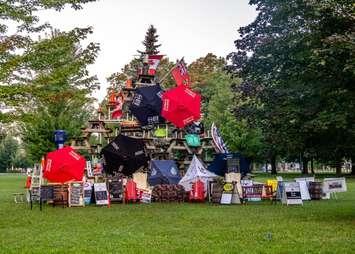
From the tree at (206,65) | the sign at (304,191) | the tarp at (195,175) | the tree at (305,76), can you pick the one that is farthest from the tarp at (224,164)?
the tree at (206,65)

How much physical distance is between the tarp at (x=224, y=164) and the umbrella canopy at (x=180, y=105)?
253 cm

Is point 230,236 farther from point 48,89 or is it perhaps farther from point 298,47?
point 298,47

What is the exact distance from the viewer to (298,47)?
1806cm

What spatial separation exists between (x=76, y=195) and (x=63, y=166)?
1.44m

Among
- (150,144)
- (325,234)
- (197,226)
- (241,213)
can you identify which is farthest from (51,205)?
(325,234)

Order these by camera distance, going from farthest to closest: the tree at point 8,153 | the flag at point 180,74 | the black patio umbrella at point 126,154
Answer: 1. the tree at point 8,153
2. the flag at point 180,74
3. the black patio umbrella at point 126,154

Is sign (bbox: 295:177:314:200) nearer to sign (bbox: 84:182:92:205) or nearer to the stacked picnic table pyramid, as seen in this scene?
the stacked picnic table pyramid

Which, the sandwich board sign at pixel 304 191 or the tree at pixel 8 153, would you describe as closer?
the sandwich board sign at pixel 304 191

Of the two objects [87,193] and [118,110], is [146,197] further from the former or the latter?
[118,110]

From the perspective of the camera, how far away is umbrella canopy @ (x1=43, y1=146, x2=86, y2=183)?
23391 mm

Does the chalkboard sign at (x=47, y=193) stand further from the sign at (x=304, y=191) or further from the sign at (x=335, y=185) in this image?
the sign at (x=335, y=185)

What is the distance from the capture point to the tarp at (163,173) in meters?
27.2

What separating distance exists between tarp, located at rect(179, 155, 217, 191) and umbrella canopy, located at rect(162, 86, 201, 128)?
2294 millimetres

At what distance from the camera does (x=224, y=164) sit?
90.1ft
